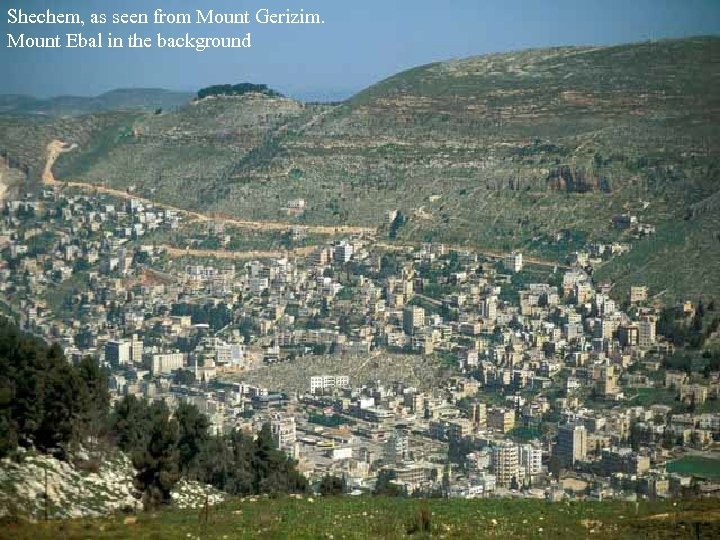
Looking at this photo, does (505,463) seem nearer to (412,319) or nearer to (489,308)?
(412,319)

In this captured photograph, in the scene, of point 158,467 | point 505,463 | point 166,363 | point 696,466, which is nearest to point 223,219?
point 166,363

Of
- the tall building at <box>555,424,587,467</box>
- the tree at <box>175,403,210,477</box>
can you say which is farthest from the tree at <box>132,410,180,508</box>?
the tall building at <box>555,424,587,467</box>

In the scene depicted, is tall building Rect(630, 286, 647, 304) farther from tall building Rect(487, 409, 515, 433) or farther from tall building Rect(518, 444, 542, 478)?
tall building Rect(518, 444, 542, 478)

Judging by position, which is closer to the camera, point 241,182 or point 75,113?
point 241,182

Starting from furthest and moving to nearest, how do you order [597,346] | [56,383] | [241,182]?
[241,182] → [597,346] → [56,383]

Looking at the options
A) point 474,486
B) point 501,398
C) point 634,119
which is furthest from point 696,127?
point 474,486

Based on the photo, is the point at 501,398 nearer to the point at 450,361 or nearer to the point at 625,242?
the point at 450,361
